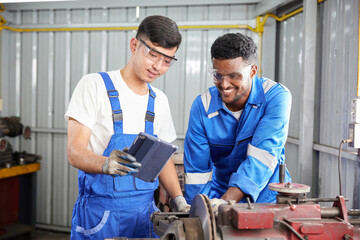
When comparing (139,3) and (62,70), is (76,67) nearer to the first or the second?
(62,70)

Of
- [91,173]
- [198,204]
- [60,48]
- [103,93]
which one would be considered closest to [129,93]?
[103,93]

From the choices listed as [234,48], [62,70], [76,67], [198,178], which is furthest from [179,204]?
[62,70]

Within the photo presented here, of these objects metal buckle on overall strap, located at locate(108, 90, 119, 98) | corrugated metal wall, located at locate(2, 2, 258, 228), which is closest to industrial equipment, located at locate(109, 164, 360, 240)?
metal buckle on overall strap, located at locate(108, 90, 119, 98)

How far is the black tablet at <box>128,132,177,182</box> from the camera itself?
4.78 feet

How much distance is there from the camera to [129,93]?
1.91 metres

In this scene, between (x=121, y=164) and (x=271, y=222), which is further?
(x=121, y=164)

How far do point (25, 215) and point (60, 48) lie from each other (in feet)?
6.65

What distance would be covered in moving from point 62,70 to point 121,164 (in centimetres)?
338

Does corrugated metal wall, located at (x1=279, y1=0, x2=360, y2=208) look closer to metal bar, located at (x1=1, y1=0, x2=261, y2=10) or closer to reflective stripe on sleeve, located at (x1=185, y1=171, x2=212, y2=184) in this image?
metal bar, located at (x1=1, y1=0, x2=261, y2=10)

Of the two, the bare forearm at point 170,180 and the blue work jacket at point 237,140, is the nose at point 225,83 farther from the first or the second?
the bare forearm at point 170,180

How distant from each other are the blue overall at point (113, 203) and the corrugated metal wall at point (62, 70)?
250cm

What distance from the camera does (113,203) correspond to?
1.78 meters

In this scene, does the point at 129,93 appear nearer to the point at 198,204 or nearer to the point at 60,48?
the point at 198,204

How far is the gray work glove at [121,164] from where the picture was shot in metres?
1.51
